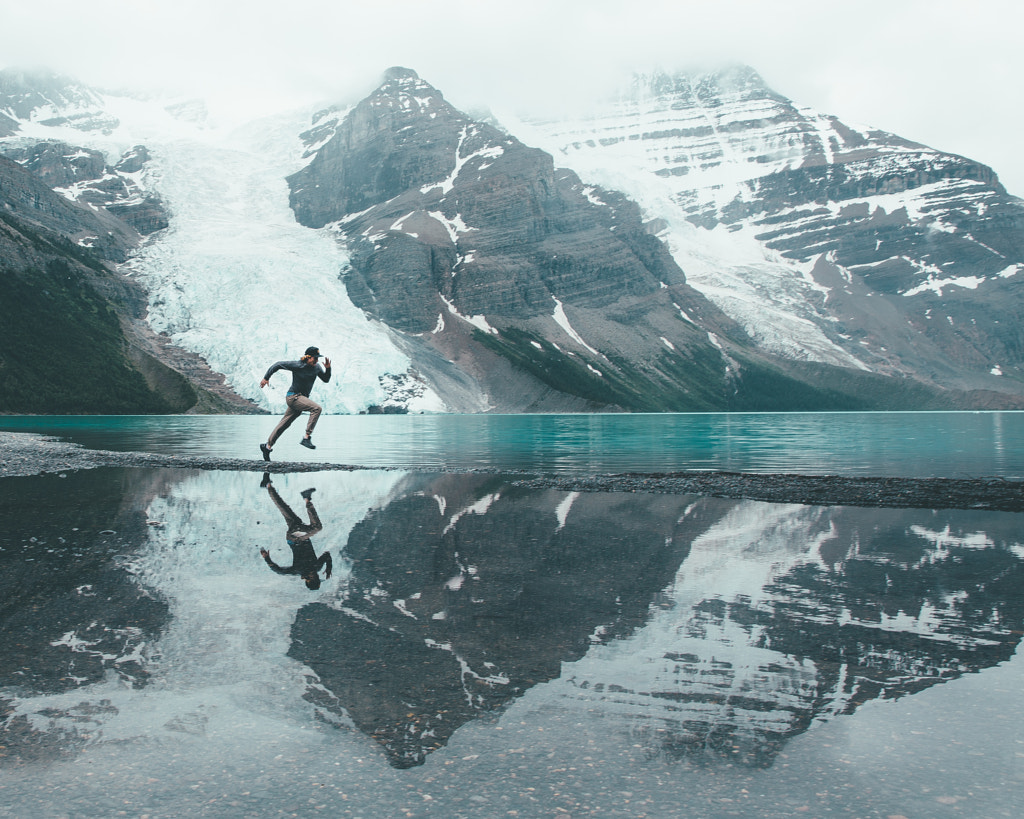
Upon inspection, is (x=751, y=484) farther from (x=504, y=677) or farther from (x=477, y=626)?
(x=504, y=677)

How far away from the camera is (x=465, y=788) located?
201 inches

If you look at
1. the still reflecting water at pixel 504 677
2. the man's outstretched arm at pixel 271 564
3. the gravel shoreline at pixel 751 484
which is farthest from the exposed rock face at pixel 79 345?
the still reflecting water at pixel 504 677

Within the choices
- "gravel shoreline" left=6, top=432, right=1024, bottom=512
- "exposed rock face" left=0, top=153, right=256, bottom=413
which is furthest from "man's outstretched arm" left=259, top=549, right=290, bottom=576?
"exposed rock face" left=0, top=153, right=256, bottom=413

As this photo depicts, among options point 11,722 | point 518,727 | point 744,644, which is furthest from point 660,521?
point 11,722

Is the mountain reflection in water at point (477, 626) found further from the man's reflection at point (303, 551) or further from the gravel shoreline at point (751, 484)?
the gravel shoreline at point (751, 484)

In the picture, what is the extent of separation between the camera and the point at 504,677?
6.98m

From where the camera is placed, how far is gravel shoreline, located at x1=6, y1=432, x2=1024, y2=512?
2141 cm

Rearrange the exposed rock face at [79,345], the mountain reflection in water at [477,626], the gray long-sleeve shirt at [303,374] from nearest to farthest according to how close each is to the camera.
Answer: the mountain reflection in water at [477,626], the gray long-sleeve shirt at [303,374], the exposed rock face at [79,345]

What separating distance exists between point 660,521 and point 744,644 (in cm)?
913

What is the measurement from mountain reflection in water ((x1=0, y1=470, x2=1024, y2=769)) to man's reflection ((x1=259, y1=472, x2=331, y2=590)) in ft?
0.69

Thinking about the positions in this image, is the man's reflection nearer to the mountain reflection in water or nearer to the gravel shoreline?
the mountain reflection in water

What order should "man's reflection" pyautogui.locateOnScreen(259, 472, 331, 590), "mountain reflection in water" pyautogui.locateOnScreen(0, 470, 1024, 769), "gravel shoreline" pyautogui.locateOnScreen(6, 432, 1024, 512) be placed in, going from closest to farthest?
"mountain reflection in water" pyautogui.locateOnScreen(0, 470, 1024, 769) → "man's reflection" pyautogui.locateOnScreen(259, 472, 331, 590) → "gravel shoreline" pyautogui.locateOnScreen(6, 432, 1024, 512)

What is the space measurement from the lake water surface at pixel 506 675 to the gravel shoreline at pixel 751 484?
283 inches

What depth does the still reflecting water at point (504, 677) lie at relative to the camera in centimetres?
510
